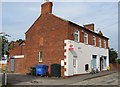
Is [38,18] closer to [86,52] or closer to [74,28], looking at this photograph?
[74,28]

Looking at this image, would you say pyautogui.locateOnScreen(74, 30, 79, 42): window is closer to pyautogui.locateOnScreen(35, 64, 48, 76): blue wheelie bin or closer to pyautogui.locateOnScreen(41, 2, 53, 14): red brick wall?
pyautogui.locateOnScreen(41, 2, 53, 14): red brick wall

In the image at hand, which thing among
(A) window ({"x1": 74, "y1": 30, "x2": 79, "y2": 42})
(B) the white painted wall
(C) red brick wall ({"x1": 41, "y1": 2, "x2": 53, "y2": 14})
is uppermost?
(C) red brick wall ({"x1": 41, "y1": 2, "x2": 53, "y2": 14})

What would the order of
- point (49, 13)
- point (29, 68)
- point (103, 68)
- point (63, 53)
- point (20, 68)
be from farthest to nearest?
point (103, 68) < point (20, 68) < point (29, 68) < point (49, 13) < point (63, 53)

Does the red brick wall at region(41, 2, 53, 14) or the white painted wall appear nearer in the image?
the white painted wall

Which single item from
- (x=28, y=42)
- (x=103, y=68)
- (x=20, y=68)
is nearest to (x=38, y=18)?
(x=28, y=42)

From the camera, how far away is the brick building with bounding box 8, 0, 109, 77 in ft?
82.6

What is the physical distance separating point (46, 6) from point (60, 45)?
6017 mm

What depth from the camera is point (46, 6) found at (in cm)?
2855

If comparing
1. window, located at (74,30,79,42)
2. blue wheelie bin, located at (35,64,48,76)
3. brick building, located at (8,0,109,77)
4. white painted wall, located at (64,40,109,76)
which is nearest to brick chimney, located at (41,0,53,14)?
brick building, located at (8,0,109,77)

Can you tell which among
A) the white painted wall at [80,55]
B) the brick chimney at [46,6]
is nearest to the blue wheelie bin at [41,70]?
the white painted wall at [80,55]

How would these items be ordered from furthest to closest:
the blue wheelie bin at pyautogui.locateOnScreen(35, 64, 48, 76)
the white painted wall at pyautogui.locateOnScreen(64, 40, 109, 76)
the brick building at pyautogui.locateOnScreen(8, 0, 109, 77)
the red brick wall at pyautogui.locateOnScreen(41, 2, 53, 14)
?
the red brick wall at pyautogui.locateOnScreen(41, 2, 53, 14), the blue wheelie bin at pyautogui.locateOnScreen(35, 64, 48, 76), the brick building at pyautogui.locateOnScreen(8, 0, 109, 77), the white painted wall at pyautogui.locateOnScreen(64, 40, 109, 76)

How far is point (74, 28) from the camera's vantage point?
26516 millimetres

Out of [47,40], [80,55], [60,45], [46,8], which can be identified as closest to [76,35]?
[80,55]

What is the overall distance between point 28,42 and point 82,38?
302 inches
